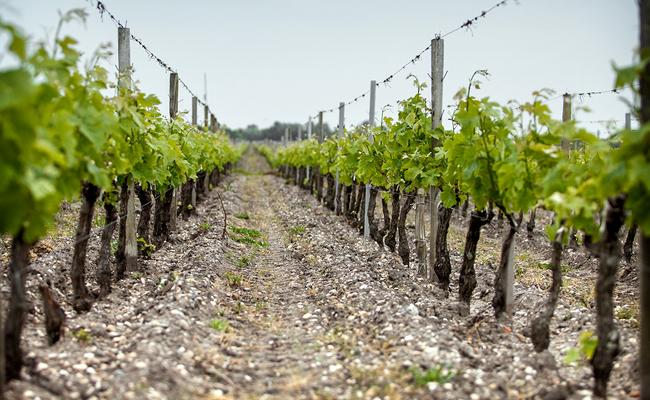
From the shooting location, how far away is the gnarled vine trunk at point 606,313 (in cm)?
499

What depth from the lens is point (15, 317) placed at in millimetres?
5000

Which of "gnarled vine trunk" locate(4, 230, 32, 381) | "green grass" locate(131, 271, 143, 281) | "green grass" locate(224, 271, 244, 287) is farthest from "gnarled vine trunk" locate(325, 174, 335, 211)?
"gnarled vine trunk" locate(4, 230, 32, 381)

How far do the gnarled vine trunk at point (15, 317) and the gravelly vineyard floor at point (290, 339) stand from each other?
0.51 feet

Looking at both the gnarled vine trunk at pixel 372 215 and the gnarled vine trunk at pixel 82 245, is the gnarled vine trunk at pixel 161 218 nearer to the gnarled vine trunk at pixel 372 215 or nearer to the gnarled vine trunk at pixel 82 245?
the gnarled vine trunk at pixel 82 245

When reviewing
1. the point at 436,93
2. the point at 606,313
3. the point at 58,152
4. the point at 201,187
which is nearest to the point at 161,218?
the point at 436,93

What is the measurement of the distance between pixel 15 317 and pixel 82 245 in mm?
2321

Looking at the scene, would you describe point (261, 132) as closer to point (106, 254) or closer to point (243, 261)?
point (243, 261)

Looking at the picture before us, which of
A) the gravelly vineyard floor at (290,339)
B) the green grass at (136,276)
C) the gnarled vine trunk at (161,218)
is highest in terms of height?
the gnarled vine trunk at (161,218)

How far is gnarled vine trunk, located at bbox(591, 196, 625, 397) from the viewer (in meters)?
4.99

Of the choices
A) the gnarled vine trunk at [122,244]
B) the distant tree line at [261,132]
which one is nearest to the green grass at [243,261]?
Answer: the gnarled vine trunk at [122,244]

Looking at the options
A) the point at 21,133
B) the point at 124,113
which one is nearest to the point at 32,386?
the point at 21,133

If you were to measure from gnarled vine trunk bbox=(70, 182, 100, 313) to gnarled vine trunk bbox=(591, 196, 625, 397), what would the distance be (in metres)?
5.65

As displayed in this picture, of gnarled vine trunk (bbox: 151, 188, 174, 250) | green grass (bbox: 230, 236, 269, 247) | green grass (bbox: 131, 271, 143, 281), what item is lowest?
green grass (bbox: 131, 271, 143, 281)

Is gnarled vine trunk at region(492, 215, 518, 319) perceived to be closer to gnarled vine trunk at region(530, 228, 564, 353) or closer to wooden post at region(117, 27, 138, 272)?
gnarled vine trunk at region(530, 228, 564, 353)
